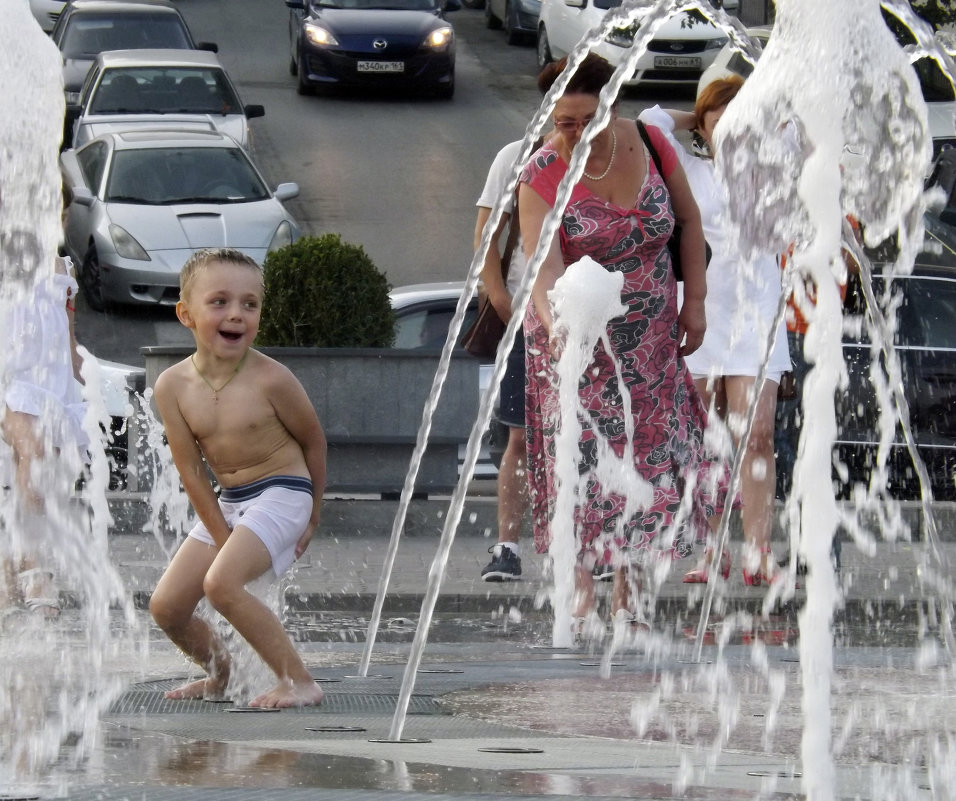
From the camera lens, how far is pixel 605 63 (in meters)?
6.33

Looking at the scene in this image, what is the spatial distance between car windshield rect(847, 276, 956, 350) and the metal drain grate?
4934 mm

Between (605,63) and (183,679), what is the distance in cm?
248

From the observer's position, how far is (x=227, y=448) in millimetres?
4871

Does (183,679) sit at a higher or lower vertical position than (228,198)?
lower

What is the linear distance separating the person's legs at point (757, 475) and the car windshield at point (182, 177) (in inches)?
378

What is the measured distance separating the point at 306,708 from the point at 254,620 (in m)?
0.25

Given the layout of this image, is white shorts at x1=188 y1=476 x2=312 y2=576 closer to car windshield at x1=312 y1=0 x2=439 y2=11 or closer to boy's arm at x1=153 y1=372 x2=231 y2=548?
boy's arm at x1=153 y1=372 x2=231 y2=548

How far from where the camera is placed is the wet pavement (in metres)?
3.41

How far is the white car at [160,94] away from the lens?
20422mm

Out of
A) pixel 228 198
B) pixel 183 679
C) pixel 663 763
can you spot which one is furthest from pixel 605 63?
pixel 228 198

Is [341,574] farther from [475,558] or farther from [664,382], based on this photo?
[664,382]

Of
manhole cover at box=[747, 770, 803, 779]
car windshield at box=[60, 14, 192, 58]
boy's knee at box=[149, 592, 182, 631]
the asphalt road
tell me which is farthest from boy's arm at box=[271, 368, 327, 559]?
car windshield at box=[60, 14, 192, 58]

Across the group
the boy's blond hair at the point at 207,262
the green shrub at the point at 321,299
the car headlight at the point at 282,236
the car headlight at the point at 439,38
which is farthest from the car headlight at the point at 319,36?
the boy's blond hair at the point at 207,262

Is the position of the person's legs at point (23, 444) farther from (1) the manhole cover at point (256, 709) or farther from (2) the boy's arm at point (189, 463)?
(1) the manhole cover at point (256, 709)
